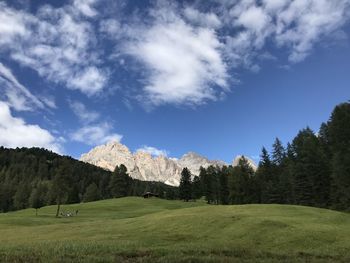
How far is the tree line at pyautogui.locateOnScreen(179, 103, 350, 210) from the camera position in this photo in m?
89.5

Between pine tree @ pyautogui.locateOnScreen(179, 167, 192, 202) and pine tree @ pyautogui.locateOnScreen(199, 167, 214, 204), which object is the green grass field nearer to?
pine tree @ pyautogui.locateOnScreen(199, 167, 214, 204)

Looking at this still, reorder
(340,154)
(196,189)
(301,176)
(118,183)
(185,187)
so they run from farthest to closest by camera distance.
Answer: (118,183) < (196,189) < (185,187) < (301,176) < (340,154)

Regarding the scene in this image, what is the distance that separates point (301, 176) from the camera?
10031 centimetres

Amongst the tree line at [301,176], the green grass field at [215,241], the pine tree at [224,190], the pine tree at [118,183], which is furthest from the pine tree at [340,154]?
the pine tree at [118,183]

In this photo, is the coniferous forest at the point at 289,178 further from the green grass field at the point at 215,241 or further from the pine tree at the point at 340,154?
the green grass field at the point at 215,241

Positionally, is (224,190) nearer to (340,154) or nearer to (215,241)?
(340,154)

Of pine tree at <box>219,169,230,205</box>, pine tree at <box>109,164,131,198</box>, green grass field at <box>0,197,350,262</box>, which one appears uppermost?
pine tree at <box>109,164,131,198</box>

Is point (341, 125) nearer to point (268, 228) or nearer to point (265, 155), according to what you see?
point (265, 155)

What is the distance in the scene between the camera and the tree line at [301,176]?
294 ft

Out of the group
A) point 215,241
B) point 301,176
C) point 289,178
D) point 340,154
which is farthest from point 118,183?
point 215,241

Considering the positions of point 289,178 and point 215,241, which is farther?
point 289,178

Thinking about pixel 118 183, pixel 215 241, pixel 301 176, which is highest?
pixel 118 183

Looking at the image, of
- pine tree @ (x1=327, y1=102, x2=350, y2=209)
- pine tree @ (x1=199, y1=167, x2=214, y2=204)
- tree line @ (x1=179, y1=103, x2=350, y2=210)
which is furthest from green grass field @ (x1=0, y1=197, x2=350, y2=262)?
pine tree @ (x1=199, y1=167, x2=214, y2=204)

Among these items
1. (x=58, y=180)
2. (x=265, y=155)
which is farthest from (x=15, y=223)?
(x=265, y=155)
